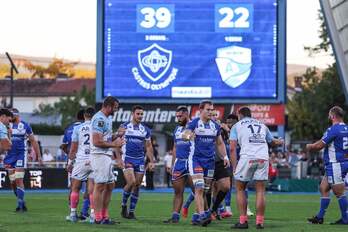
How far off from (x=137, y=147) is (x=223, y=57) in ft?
55.3

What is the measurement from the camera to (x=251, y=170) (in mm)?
16859

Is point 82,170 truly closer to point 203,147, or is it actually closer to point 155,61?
point 203,147

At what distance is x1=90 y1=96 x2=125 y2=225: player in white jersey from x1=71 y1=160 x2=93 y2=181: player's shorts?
1285 mm

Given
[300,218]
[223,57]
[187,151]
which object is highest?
[223,57]

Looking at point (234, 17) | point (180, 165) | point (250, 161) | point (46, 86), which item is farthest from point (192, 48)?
point (46, 86)

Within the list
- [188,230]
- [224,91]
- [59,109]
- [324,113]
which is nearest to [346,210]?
[188,230]

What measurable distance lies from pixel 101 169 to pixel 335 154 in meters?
4.49

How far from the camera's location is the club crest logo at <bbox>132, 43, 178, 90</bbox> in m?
36.7

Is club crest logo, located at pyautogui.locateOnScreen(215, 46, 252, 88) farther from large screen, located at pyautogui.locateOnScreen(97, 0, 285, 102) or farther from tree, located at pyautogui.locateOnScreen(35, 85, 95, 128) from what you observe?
tree, located at pyautogui.locateOnScreen(35, 85, 95, 128)

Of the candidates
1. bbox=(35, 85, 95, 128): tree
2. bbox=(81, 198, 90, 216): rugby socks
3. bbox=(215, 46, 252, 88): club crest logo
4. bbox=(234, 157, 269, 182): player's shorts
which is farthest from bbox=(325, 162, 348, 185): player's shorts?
bbox=(35, 85, 95, 128): tree

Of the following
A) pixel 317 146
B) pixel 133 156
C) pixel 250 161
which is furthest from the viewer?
pixel 133 156

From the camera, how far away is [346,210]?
18.6 meters

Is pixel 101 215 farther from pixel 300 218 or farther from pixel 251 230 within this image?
pixel 300 218

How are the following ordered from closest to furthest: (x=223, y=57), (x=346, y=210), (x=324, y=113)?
(x=346, y=210) → (x=223, y=57) → (x=324, y=113)
